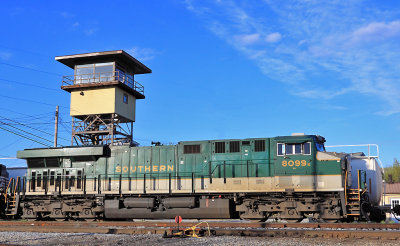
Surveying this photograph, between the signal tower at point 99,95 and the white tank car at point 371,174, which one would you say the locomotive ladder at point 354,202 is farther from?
the signal tower at point 99,95

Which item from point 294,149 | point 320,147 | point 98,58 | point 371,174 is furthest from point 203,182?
point 98,58

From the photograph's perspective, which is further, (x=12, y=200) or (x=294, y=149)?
(x=12, y=200)

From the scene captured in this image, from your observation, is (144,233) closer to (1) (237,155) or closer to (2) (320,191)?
(1) (237,155)

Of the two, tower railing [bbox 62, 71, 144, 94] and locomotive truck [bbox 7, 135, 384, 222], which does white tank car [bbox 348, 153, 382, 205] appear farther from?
tower railing [bbox 62, 71, 144, 94]

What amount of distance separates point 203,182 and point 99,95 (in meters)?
15.6

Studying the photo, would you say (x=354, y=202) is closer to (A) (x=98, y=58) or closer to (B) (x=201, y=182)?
(B) (x=201, y=182)

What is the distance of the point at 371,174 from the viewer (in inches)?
719

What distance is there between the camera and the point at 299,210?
50.4ft

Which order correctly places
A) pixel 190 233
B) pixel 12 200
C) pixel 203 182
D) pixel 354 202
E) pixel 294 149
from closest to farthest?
pixel 190 233, pixel 354 202, pixel 294 149, pixel 203 182, pixel 12 200

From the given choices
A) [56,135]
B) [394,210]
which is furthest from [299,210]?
[56,135]

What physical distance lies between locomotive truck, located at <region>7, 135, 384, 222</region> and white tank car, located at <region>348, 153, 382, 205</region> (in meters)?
0.04

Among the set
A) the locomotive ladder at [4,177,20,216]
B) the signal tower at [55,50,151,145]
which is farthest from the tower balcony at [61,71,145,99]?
the locomotive ladder at [4,177,20,216]

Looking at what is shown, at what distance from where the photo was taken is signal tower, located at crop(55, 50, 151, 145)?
96.5 ft

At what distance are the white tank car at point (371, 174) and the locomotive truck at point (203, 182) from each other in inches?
1.7
